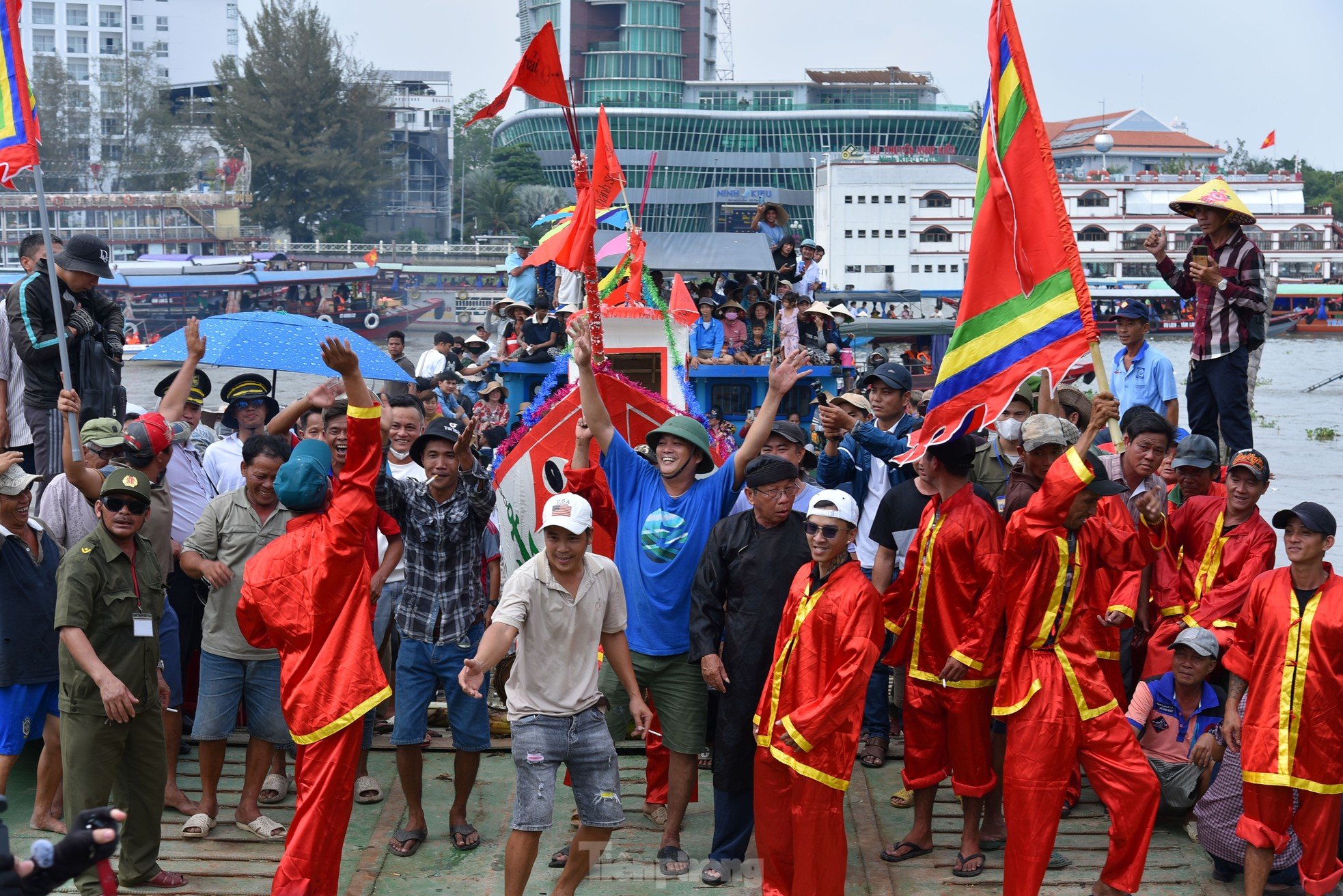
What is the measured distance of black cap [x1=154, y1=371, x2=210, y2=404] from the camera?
8297mm

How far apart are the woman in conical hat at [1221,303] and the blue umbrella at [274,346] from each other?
183 inches

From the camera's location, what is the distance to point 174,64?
Answer: 330 feet

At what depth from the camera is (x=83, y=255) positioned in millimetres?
7121

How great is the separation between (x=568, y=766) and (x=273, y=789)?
5.90 feet

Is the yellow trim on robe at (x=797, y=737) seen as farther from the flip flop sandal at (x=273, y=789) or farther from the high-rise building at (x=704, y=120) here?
the high-rise building at (x=704, y=120)

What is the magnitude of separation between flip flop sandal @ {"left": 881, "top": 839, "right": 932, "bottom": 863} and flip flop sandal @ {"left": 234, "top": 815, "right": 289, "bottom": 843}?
8.49 ft

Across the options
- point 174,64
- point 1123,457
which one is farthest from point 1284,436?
point 174,64

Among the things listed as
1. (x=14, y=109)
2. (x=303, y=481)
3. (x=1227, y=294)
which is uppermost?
(x=14, y=109)

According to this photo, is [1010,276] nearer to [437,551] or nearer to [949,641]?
[949,641]

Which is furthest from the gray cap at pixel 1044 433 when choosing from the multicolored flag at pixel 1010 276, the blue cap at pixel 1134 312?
the blue cap at pixel 1134 312

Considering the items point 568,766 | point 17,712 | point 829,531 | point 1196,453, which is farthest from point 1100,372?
point 17,712

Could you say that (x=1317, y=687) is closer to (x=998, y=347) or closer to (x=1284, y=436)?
(x=998, y=347)

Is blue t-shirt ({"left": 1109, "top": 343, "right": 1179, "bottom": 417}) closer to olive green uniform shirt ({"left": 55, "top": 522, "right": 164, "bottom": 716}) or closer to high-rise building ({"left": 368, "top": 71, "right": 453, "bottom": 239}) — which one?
olive green uniform shirt ({"left": 55, "top": 522, "right": 164, "bottom": 716})

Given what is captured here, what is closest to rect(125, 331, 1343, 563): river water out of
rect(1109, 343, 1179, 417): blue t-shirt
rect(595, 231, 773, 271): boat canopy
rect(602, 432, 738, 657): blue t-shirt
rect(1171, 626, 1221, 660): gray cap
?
rect(595, 231, 773, 271): boat canopy
